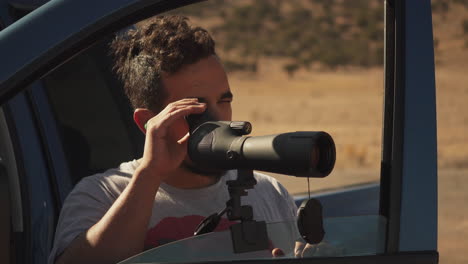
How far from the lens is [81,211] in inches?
92.4

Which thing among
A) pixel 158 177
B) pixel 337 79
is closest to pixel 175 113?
pixel 158 177

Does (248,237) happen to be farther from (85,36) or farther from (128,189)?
(85,36)

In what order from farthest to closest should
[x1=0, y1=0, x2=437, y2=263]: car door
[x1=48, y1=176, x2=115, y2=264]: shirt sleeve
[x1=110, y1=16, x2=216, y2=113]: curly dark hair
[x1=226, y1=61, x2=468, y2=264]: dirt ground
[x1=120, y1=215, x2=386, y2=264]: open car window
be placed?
[x1=226, y1=61, x2=468, y2=264]: dirt ground, [x1=110, y1=16, x2=216, y2=113]: curly dark hair, [x1=48, y1=176, x2=115, y2=264]: shirt sleeve, [x1=120, y1=215, x2=386, y2=264]: open car window, [x1=0, y1=0, x2=437, y2=263]: car door

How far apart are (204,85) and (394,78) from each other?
526 mm

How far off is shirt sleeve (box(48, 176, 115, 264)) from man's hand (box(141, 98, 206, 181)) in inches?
11.3

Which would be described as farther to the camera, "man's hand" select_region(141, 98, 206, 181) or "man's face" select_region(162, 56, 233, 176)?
"man's face" select_region(162, 56, 233, 176)

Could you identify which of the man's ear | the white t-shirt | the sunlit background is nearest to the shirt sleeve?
the white t-shirt

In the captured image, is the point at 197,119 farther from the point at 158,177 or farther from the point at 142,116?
the point at 142,116

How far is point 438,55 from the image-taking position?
2966cm

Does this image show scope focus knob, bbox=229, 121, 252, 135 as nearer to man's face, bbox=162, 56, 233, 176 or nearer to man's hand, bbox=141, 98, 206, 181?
man's hand, bbox=141, 98, 206, 181

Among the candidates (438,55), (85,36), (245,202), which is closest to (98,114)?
(245,202)

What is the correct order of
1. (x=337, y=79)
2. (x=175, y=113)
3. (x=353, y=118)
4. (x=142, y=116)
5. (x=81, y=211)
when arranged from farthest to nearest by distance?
(x=337, y=79)
(x=353, y=118)
(x=142, y=116)
(x=81, y=211)
(x=175, y=113)

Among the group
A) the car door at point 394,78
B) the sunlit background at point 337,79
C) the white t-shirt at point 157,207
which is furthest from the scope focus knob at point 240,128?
the sunlit background at point 337,79

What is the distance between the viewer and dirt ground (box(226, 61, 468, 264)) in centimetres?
1044
